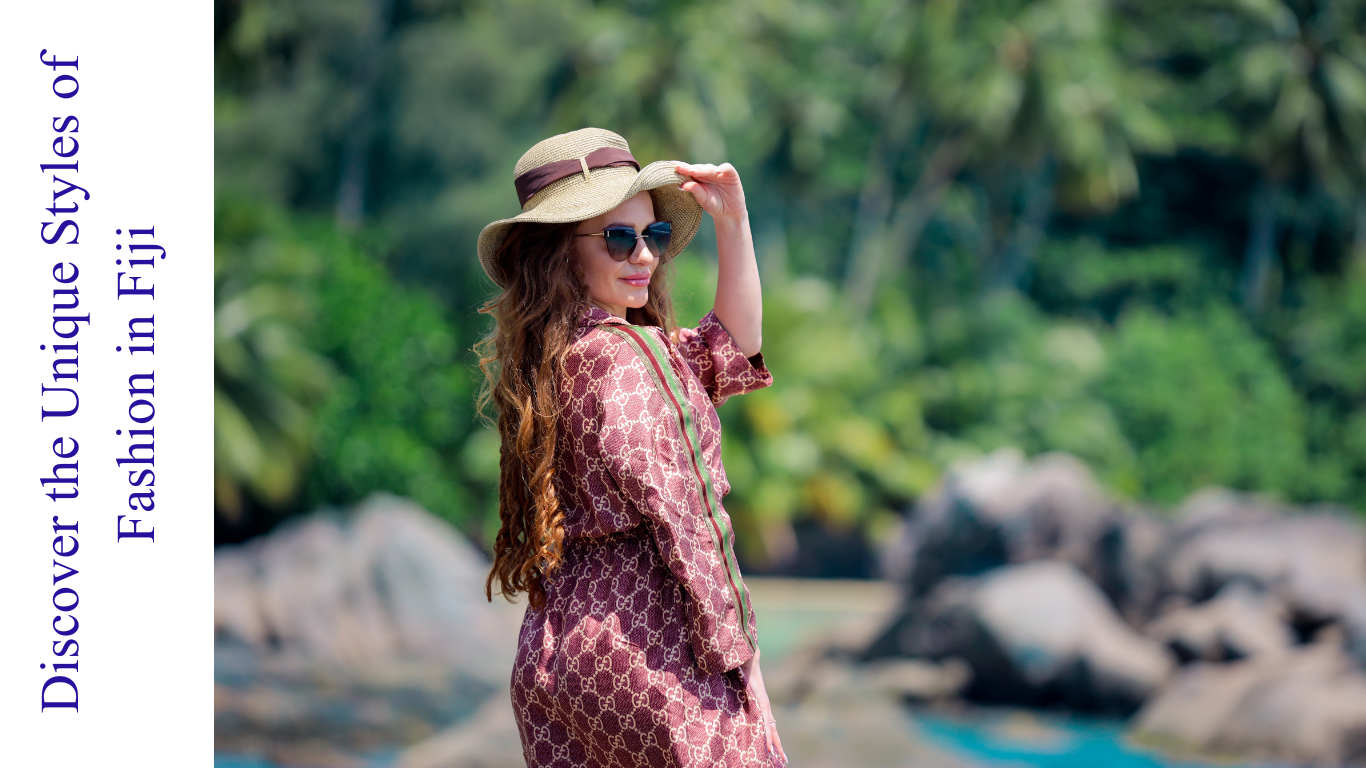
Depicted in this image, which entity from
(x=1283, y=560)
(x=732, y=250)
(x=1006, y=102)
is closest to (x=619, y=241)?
(x=732, y=250)

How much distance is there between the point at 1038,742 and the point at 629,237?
849cm

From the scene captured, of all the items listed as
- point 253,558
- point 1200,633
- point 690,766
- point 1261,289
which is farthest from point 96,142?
point 1261,289

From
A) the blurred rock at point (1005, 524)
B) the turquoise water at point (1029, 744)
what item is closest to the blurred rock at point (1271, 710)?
the turquoise water at point (1029, 744)

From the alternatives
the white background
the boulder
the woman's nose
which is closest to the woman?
the woman's nose

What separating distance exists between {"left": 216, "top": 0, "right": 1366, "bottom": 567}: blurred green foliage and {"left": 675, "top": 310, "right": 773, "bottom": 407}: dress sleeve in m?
9.73

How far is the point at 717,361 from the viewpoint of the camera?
2.24 meters

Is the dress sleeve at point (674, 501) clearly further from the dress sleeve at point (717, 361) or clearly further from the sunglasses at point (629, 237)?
the dress sleeve at point (717, 361)

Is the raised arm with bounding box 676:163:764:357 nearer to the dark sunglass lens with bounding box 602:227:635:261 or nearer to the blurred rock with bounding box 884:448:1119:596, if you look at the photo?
the dark sunglass lens with bounding box 602:227:635:261

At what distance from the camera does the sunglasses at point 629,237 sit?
80.8 inches

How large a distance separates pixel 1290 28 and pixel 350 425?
13.0 m

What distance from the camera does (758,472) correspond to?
1380cm

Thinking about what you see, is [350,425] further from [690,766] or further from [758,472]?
[690,766]

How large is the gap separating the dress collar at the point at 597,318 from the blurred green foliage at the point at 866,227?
9872mm

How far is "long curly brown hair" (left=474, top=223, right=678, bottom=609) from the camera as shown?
1972 millimetres
